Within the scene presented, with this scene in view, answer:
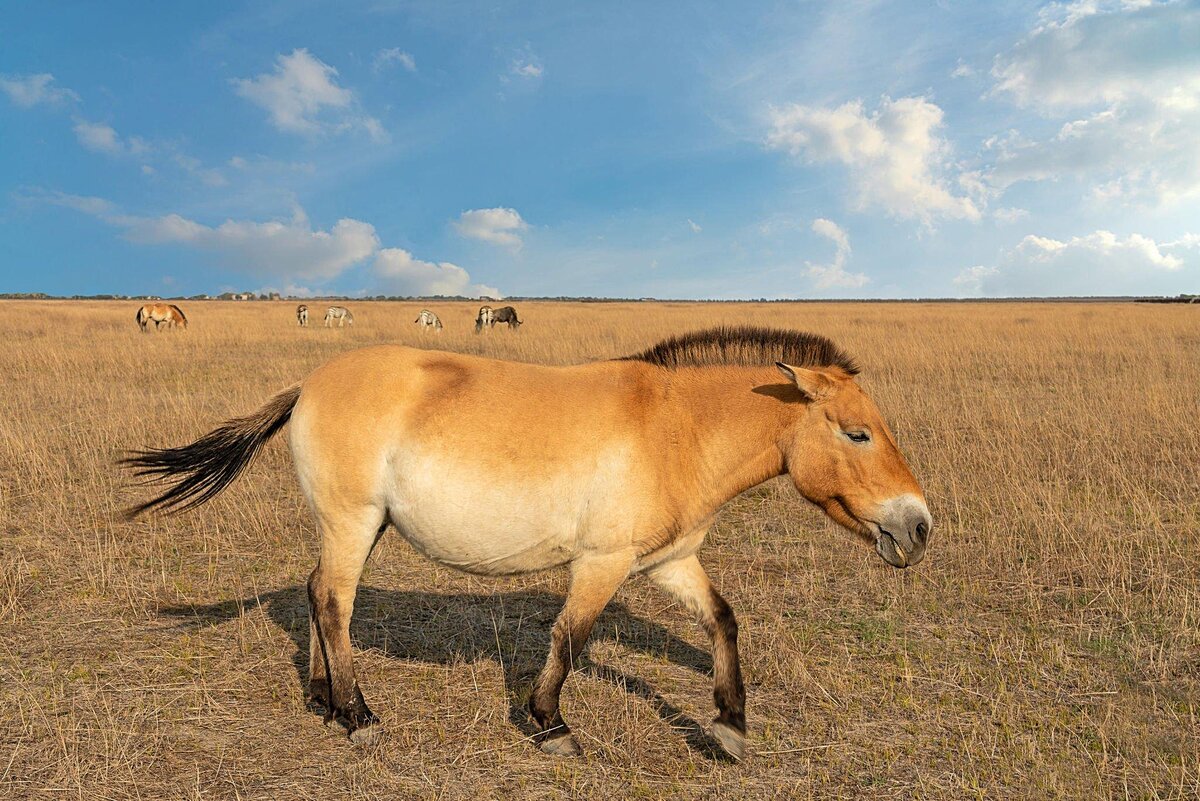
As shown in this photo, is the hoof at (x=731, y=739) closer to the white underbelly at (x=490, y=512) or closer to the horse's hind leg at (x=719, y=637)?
the horse's hind leg at (x=719, y=637)

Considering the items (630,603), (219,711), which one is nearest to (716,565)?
(630,603)

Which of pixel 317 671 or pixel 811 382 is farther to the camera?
pixel 317 671

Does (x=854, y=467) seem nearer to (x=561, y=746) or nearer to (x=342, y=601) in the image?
(x=561, y=746)

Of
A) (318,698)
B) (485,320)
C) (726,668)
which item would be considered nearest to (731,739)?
(726,668)

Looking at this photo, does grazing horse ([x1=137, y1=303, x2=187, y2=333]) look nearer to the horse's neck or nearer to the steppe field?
the steppe field

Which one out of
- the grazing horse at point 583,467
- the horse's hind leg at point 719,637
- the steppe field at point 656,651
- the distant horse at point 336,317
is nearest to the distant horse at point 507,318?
the distant horse at point 336,317

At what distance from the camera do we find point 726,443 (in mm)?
3750

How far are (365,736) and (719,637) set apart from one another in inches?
79.0

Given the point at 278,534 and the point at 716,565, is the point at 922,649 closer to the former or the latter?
the point at 716,565

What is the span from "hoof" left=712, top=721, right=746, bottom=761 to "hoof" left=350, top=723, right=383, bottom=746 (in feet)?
6.04

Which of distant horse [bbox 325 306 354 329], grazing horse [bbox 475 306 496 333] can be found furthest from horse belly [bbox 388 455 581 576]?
distant horse [bbox 325 306 354 329]

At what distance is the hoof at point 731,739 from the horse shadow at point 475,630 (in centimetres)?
38

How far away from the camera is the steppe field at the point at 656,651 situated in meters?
3.49

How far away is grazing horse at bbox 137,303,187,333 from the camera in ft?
94.1
